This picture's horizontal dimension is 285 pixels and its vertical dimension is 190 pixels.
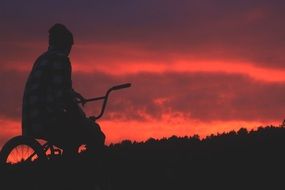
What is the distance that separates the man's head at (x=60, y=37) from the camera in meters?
12.7

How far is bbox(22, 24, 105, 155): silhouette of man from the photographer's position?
12.4 m

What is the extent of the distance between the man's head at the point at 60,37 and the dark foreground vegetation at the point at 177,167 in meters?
1.95

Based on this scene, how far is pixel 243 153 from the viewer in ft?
54.2

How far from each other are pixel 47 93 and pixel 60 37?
101 centimetres

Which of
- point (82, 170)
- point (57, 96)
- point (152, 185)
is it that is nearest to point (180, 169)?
point (152, 185)

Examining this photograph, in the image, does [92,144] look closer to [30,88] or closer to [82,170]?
[82,170]

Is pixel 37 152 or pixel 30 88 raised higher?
pixel 30 88

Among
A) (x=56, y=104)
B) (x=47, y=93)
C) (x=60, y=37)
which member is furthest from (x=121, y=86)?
(x=60, y=37)

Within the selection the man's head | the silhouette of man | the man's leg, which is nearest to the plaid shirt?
the silhouette of man

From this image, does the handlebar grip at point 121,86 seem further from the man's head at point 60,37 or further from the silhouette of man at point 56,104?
the man's head at point 60,37

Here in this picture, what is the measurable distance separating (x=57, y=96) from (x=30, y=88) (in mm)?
549

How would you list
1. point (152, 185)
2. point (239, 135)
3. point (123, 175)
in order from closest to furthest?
1. point (152, 185)
2. point (123, 175)
3. point (239, 135)

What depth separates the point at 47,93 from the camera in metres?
12.4

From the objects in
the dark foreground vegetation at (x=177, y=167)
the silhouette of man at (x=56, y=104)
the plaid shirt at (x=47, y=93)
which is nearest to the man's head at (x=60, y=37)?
the silhouette of man at (x=56, y=104)
